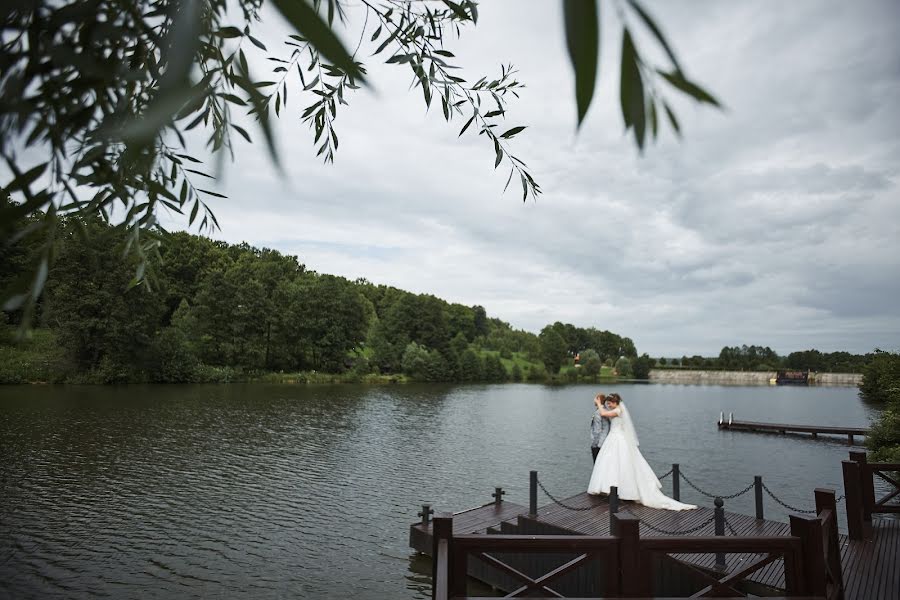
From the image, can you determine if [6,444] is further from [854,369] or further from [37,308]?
[854,369]

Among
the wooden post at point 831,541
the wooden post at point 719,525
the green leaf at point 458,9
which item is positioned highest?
the green leaf at point 458,9

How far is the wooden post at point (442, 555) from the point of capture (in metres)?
4.24

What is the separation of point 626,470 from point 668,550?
6.85 metres

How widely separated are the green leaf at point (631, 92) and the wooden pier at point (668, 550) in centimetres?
378

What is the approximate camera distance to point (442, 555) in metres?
4.33

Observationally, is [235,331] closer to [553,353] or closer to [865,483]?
[865,483]

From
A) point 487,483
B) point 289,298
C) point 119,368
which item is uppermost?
point 289,298

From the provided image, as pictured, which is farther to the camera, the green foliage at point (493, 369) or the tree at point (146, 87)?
the green foliage at point (493, 369)

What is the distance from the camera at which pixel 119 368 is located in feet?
139


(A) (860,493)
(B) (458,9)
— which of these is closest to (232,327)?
(A) (860,493)

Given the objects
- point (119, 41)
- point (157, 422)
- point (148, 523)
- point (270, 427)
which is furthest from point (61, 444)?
point (119, 41)

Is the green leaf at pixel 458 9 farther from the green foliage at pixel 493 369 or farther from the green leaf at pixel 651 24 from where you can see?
the green foliage at pixel 493 369

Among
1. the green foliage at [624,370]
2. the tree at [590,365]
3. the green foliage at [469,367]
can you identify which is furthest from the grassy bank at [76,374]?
the green foliage at [624,370]

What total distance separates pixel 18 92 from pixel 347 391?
47.6m
